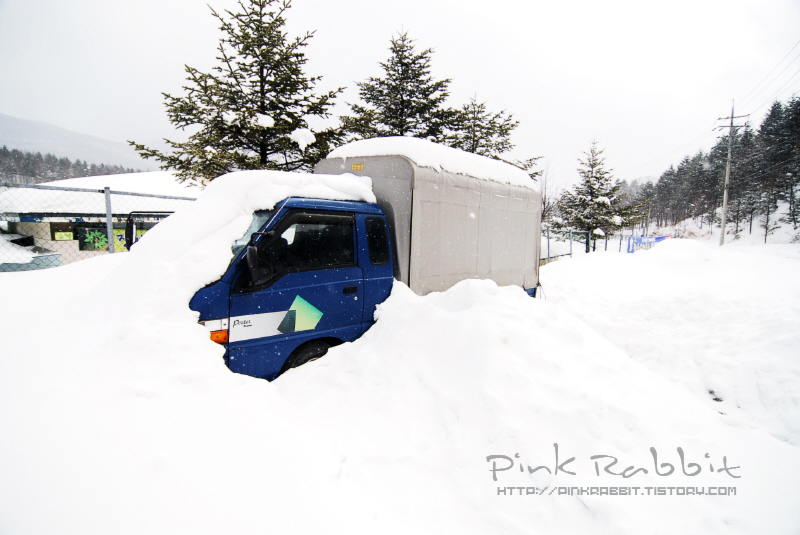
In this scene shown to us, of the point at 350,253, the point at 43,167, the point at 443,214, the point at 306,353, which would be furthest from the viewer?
the point at 43,167

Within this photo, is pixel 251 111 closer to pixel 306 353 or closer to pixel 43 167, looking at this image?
pixel 306 353

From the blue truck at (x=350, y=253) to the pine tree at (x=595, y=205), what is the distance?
2356 centimetres

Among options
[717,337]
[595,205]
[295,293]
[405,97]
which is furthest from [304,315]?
[595,205]

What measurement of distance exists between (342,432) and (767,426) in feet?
15.7

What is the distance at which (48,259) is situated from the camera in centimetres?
704

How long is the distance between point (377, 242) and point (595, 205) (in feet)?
88.1

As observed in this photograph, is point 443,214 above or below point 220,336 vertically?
above

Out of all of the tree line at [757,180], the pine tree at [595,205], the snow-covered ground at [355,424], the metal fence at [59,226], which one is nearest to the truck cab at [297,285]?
the snow-covered ground at [355,424]

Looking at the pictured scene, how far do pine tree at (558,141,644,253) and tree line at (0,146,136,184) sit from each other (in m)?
78.4

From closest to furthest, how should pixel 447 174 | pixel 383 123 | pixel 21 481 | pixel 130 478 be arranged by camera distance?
pixel 21 481, pixel 130 478, pixel 447 174, pixel 383 123

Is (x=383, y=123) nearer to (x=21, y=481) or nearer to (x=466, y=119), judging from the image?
(x=466, y=119)

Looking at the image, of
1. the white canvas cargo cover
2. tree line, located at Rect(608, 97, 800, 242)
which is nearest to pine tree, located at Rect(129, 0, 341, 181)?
the white canvas cargo cover

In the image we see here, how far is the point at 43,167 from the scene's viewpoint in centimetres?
7394

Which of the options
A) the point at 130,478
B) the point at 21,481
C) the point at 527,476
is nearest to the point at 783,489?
the point at 527,476
